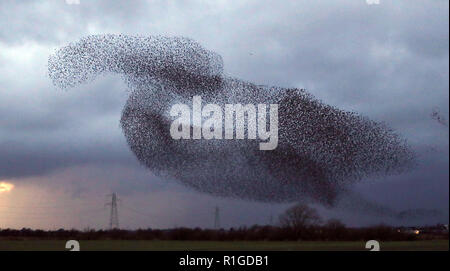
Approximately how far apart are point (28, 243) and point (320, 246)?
740 inches
